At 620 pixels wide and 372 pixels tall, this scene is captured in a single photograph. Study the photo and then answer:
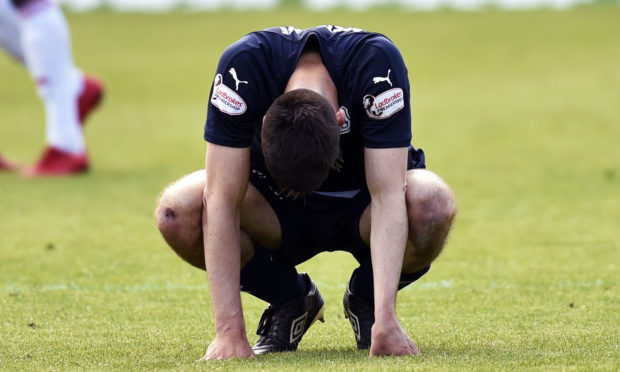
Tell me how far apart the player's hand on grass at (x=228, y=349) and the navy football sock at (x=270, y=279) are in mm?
364

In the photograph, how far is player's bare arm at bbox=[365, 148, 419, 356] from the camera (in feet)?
10.3

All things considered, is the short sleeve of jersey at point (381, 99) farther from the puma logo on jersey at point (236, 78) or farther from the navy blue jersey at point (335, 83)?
the puma logo on jersey at point (236, 78)

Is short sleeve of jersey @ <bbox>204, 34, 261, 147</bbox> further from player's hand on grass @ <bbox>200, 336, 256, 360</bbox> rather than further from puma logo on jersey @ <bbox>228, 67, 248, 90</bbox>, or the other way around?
player's hand on grass @ <bbox>200, 336, 256, 360</bbox>

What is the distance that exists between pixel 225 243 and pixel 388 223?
50cm

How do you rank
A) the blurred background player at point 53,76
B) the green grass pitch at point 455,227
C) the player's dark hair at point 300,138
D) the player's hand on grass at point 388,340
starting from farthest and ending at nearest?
the blurred background player at point 53,76 < the green grass pitch at point 455,227 < the player's hand on grass at point 388,340 < the player's dark hair at point 300,138

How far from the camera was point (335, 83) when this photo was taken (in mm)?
3189

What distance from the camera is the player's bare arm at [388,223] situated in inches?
123

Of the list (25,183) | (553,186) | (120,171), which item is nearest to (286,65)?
(553,186)

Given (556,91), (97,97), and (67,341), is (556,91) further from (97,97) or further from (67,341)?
(67,341)

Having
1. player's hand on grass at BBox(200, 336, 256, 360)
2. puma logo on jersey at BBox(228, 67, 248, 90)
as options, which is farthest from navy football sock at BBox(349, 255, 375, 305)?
puma logo on jersey at BBox(228, 67, 248, 90)

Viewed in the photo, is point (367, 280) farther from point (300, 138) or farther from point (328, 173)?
point (300, 138)

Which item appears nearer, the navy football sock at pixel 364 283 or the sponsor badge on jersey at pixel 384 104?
the sponsor badge on jersey at pixel 384 104

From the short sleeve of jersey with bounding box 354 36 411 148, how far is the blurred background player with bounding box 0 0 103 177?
5.68 metres

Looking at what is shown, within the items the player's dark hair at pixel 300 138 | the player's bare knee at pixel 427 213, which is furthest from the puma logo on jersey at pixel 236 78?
the player's bare knee at pixel 427 213
